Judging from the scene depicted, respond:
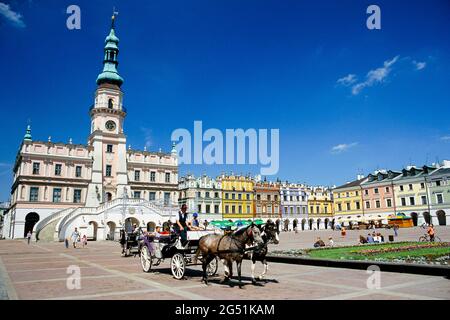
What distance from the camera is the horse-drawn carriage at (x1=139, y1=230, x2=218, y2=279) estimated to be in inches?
462

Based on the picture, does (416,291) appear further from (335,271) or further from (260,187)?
(260,187)

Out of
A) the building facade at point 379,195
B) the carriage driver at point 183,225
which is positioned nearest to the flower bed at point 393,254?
the carriage driver at point 183,225

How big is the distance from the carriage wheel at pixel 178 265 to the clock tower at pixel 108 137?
44.4 meters

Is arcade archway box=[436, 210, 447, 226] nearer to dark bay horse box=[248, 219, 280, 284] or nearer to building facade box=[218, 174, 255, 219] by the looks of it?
building facade box=[218, 174, 255, 219]

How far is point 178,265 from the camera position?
1166 cm

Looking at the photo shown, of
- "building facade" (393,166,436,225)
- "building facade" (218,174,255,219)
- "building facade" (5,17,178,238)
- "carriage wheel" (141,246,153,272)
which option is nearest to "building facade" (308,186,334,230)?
"building facade" (218,174,255,219)

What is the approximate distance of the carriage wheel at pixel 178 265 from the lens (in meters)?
11.5

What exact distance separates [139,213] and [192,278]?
37697mm

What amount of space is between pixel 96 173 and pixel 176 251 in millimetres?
46317

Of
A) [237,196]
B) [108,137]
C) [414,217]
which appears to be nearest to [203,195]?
[237,196]

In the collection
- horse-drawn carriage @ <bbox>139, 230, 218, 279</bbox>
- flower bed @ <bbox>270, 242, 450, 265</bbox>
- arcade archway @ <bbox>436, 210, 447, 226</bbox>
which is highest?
arcade archway @ <bbox>436, 210, 447, 226</bbox>

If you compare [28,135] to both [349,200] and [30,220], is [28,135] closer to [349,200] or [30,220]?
[30,220]

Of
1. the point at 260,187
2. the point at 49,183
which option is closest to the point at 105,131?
the point at 49,183

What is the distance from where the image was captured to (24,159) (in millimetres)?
50562
